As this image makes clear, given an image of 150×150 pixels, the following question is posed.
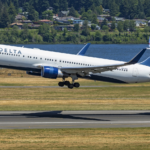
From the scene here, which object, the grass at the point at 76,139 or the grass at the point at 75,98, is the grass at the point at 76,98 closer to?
the grass at the point at 75,98

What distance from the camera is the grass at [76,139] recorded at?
44.5 meters

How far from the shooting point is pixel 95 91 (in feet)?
310

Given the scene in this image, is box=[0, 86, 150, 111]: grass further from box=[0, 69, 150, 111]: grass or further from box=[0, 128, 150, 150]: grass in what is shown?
box=[0, 128, 150, 150]: grass

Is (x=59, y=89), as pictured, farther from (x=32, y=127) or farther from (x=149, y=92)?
(x=32, y=127)

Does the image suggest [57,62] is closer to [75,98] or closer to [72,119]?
[72,119]

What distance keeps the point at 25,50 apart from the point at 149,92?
42327 millimetres

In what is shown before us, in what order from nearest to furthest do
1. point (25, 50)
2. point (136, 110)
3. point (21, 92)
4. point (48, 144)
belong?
point (48, 144), point (25, 50), point (136, 110), point (21, 92)

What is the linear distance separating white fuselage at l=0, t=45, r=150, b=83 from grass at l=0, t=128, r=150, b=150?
46.9 ft

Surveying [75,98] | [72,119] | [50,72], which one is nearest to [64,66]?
[50,72]

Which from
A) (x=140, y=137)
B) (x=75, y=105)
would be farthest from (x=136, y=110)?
(x=140, y=137)

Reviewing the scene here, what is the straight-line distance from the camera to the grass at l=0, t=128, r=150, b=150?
1752 inches

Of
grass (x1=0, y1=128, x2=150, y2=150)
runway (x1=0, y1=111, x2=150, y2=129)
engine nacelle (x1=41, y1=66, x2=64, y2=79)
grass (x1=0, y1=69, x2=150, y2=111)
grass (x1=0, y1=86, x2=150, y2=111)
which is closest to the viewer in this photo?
grass (x1=0, y1=128, x2=150, y2=150)

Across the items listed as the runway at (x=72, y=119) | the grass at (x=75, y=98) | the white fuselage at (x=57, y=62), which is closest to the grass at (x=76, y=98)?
the grass at (x=75, y=98)

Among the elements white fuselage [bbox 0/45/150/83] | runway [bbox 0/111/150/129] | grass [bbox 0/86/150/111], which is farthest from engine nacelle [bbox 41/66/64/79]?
grass [bbox 0/86/150/111]
